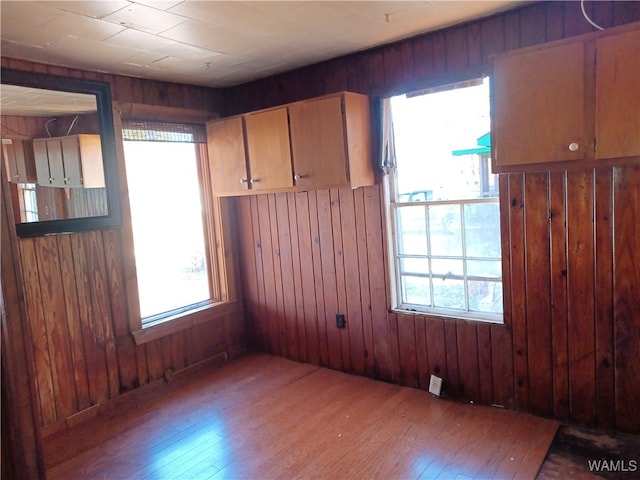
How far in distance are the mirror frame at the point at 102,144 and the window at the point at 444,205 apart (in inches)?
72.0

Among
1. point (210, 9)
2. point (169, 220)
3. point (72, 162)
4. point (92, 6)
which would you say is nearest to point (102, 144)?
point (72, 162)

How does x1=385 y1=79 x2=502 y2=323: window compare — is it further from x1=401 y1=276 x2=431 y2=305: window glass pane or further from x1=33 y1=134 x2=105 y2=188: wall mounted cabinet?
x1=33 y1=134 x2=105 y2=188: wall mounted cabinet

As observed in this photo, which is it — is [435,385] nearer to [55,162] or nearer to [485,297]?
[485,297]

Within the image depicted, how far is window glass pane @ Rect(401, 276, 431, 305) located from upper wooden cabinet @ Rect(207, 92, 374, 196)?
2.32ft

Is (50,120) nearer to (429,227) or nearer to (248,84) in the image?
(248,84)

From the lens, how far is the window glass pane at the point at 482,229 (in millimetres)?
2762

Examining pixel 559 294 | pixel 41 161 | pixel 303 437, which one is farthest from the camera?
pixel 41 161

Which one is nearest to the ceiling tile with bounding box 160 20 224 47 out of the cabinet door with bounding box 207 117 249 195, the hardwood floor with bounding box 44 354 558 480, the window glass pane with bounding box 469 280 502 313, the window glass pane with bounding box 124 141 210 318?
the cabinet door with bounding box 207 117 249 195

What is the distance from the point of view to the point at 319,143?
303 centimetres

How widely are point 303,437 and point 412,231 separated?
1.43m

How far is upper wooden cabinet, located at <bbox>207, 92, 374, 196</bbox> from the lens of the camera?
294 cm

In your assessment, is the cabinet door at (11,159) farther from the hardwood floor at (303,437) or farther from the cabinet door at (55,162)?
the hardwood floor at (303,437)

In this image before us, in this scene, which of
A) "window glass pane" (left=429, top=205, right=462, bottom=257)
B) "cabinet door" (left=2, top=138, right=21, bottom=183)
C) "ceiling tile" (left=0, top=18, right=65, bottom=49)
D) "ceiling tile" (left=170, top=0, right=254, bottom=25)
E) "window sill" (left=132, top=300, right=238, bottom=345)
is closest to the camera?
"ceiling tile" (left=170, top=0, right=254, bottom=25)

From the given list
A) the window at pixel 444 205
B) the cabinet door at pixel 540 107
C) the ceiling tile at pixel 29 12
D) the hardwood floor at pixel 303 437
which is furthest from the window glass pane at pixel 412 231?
the ceiling tile at pixel 29 12
